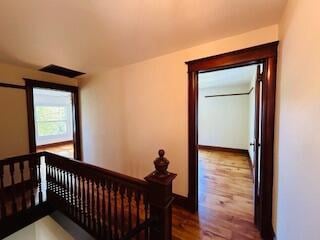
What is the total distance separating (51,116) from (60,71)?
519 centimetres

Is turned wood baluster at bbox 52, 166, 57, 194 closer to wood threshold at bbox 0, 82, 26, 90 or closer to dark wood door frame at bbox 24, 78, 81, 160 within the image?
dark wood door frame at bbox 24, 78, 81, 160

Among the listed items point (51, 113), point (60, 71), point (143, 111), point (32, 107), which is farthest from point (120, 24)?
point (51, 113)

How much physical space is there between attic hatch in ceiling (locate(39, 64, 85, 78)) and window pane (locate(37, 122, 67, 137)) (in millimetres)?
4834

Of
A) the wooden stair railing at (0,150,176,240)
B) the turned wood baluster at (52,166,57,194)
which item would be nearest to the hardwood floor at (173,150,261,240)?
the wooden stair railing at (0,150,176,240)

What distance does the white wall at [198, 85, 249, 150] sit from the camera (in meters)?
5.43

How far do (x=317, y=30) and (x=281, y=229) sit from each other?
1592 millimetres

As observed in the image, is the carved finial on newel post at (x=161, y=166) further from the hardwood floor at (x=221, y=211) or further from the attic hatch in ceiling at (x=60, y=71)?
the attic hatch in ceiling at (x=60, y=71)

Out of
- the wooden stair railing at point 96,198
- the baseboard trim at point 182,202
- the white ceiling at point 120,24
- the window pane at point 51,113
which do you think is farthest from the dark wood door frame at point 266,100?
the window pane at point 51,113

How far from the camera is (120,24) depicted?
5.83ft

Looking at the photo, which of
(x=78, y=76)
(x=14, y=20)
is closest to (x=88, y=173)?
(x=14, y=20)

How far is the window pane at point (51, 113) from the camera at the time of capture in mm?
7070

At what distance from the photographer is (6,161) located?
2135 millimetres

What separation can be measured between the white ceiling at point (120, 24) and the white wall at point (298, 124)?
43cm

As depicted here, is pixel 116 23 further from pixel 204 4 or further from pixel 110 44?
pixel 204 4
